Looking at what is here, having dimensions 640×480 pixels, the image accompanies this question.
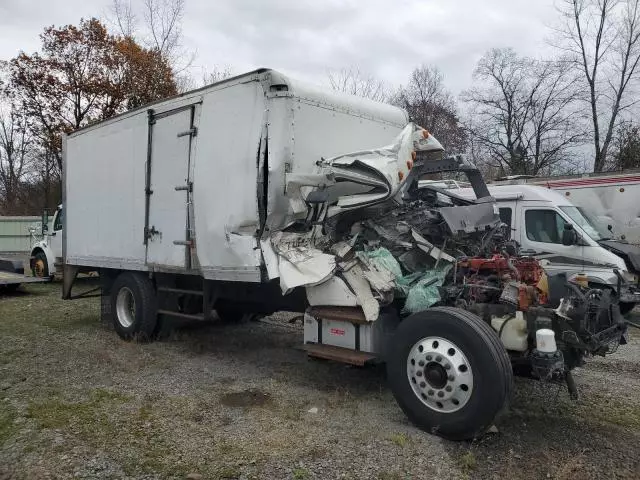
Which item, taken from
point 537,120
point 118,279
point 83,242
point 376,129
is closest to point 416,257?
point 376,129

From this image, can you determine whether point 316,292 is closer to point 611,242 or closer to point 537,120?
point 611,242

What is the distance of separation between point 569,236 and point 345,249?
5.54m

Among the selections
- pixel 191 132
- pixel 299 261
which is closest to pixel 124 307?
pixel 191 132

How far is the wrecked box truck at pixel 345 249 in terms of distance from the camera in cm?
442

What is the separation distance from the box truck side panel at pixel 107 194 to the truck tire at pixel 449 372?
14.7 ft

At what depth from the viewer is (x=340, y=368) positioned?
6648 millimetres

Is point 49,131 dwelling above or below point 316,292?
above

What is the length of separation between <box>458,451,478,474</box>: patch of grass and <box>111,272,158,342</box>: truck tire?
5159 millimetres

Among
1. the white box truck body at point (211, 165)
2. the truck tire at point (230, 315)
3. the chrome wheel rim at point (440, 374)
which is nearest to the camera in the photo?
the chrome wheel rim at point (440, 374)

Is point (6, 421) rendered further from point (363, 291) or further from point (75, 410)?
point (363, 291)

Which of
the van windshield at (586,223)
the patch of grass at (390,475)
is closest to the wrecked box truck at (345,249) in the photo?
the patch of grass at (390,475)

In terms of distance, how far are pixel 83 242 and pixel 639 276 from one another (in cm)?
956

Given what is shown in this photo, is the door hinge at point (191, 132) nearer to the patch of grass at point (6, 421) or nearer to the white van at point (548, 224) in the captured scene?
the patch of grass at point (6, 421)

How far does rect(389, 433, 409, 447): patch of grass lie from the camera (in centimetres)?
432
